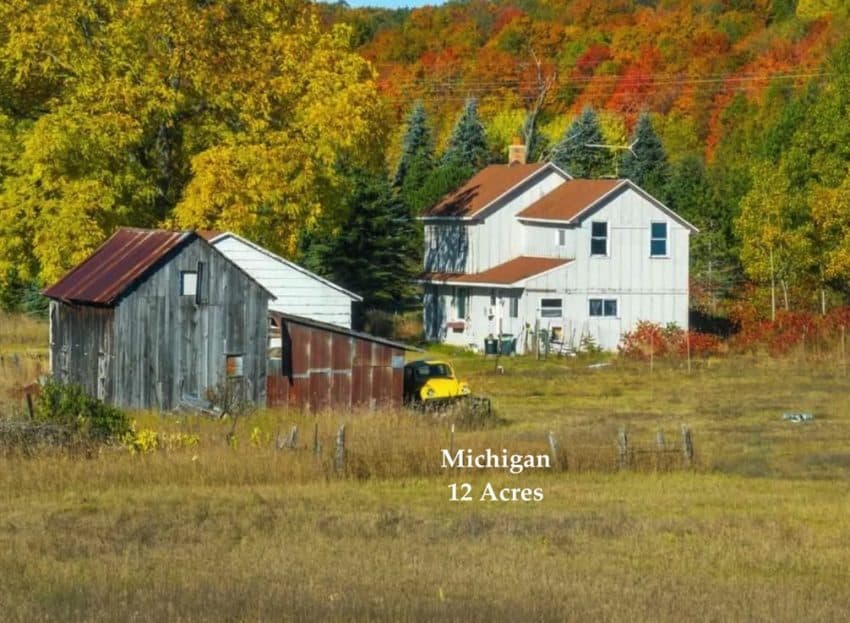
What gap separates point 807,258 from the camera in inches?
2313

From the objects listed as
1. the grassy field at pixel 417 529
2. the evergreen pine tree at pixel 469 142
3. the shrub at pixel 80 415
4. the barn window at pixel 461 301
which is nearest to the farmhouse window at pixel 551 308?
the barn window at pixel 461 301

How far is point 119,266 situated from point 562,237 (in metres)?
23.2

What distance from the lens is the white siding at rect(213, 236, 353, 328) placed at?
4350 cm

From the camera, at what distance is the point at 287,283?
44688 millimetres

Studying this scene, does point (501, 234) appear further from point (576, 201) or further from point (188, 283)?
point (188, 283)

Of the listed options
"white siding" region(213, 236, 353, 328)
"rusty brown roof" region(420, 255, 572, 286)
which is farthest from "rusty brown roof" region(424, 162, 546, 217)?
"white siding" region(213, 236, 353, 328)

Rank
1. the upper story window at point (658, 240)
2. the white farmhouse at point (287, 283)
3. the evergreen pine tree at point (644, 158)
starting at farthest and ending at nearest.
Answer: the evergreen pine tree at point (644, 158)
the upper story window at point (658, 240)
the white farmhouse at point (287, 283)

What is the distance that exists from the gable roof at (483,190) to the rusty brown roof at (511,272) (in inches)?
92.7

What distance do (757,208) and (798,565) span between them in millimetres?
40605

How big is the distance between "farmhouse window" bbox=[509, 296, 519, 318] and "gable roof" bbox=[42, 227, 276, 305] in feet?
60.6

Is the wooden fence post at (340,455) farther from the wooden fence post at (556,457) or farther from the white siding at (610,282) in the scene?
the white siding at (610,282)

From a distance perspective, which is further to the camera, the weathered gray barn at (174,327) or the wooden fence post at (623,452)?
the weathered gray barn at (174,327)

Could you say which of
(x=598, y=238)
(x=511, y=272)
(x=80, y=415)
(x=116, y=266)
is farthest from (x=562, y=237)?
(x=80, y=415)

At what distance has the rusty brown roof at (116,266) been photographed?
3694 cm
